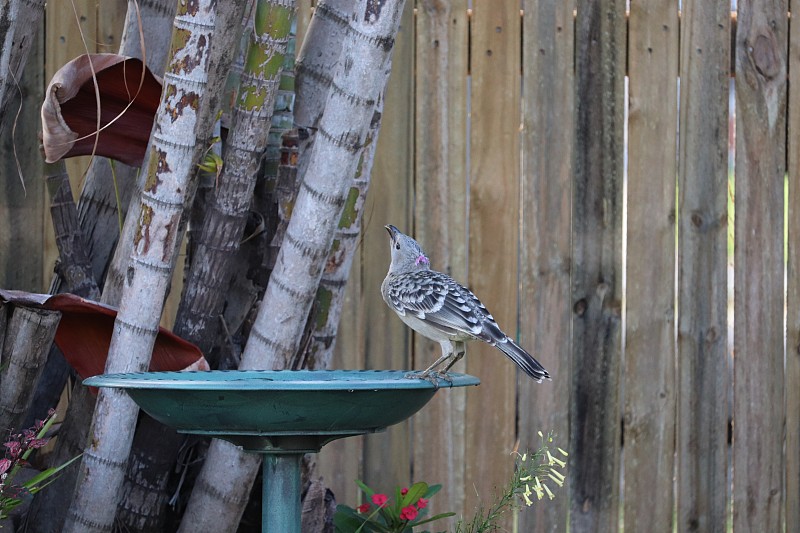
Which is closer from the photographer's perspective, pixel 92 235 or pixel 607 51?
pixel 92 235

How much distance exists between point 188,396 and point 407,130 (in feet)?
6.54

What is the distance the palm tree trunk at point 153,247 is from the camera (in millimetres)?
3193

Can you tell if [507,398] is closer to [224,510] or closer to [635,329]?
[635,329]

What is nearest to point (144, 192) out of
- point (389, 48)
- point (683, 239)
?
point (389, 48)

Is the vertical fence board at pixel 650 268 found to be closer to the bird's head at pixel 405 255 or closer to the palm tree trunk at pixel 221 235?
the bird's head at pixel 405 255

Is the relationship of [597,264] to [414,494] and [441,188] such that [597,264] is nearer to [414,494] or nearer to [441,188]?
[441,188]

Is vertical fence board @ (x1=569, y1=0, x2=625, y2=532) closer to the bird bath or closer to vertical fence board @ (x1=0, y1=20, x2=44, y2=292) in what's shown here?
the bird bath

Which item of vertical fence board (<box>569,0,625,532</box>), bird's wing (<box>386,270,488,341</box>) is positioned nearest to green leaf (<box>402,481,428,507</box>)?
bird's wing (<box>386,270,488,341</box>)

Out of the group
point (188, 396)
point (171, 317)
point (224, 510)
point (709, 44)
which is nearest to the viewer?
point (188, 396)

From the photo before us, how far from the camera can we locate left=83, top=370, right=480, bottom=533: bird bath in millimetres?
2385

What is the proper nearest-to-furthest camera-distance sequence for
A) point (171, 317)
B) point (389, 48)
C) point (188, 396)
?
point (188, 396)
point (389, 48)
point (171, 317)

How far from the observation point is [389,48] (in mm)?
3074

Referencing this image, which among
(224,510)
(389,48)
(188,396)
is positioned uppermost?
(389,48)

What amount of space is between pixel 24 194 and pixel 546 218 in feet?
6.50
